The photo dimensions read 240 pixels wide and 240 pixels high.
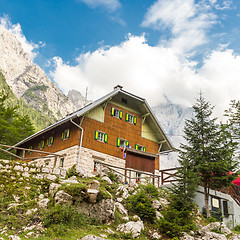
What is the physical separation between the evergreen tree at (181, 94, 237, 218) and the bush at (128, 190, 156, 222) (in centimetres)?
481

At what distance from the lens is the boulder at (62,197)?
12641 millimetres

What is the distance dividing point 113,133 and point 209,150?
9.00 m

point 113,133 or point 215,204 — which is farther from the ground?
point 113,133

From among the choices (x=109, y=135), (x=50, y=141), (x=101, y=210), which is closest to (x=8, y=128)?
(x=50, y=141)

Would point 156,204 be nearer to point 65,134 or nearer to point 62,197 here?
point 62,197

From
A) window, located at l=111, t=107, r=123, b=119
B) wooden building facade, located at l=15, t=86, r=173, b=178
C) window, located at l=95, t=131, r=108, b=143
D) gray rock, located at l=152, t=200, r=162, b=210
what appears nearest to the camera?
gray rock, located at l=152, t=200, r=162, b=210

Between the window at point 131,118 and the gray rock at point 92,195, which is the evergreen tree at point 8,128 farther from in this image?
the gray rock at point 92,195

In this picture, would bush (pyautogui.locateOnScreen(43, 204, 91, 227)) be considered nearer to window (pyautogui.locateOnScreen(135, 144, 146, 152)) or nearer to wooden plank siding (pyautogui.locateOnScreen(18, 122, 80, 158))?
wooden plank siding (pyautogui.locateOnScreen(18, 122, 80, 158))

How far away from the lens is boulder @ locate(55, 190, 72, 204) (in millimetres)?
12641

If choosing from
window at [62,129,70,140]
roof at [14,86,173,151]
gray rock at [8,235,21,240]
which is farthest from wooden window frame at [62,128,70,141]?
gray rock at [8,235,21,240]

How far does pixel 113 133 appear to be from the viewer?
2523cm

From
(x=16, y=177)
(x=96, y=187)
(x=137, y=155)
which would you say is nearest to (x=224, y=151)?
(x=137, y=155)

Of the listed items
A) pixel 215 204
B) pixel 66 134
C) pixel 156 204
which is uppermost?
pixel 66 134

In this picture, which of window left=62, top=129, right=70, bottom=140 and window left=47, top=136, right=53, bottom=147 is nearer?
window left=62, top=129, right=70, bottom=140
